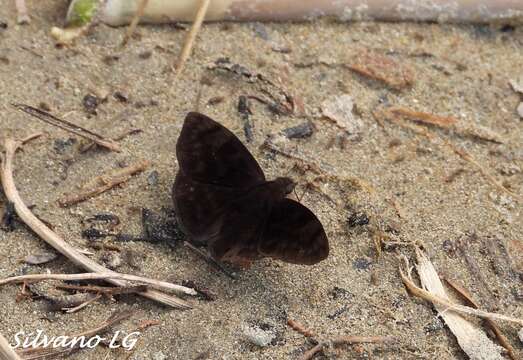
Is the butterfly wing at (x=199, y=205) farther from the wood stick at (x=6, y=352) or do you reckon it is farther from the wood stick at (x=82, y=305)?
the wood stick at (x=6, y=352)

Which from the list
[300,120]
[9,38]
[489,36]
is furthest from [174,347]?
[489,36]

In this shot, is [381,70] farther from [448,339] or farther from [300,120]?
[448,339]

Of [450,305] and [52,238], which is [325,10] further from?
[52,238]

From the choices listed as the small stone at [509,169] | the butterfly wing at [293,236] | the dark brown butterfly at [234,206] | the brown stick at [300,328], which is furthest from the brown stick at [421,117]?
the brown stick at [300,328]

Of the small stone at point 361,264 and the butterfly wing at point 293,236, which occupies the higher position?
the butterfly wing at point 293,236

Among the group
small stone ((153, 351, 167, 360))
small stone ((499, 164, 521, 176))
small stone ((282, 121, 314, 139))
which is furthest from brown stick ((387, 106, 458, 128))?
small stone ((153, 351, 167, 360))

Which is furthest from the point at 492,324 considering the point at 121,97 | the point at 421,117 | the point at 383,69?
the point at 121,97

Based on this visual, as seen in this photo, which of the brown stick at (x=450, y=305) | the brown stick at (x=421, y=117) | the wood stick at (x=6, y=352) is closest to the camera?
the wood stick at (x=6, y=352)
